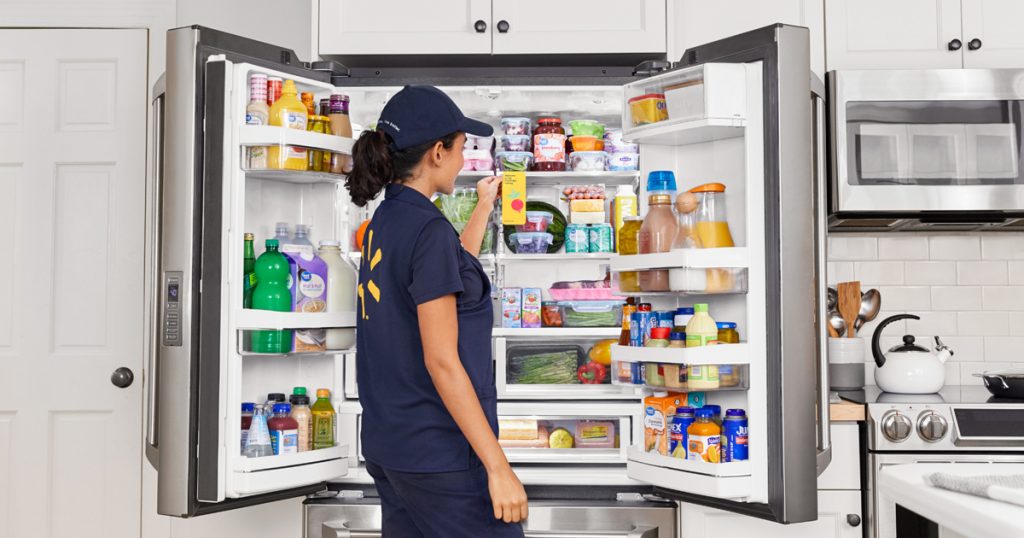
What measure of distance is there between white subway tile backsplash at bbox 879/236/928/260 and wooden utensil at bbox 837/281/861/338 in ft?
0.90

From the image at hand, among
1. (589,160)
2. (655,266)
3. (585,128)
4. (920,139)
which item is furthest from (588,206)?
(920,139)

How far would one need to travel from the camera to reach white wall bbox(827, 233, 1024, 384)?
9.79ft

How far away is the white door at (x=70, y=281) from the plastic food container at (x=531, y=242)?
1.35m

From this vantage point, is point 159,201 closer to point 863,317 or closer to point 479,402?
point 479,402

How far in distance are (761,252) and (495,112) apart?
110 cm

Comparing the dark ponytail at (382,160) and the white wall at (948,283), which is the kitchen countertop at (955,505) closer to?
the dark ponytail at (382,160)

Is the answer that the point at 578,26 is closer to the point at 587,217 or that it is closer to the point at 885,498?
the point at 587,217

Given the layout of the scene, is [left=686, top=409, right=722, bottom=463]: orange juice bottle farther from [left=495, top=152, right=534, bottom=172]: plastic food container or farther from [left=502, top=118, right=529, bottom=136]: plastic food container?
[left=502, top=118, right=529, bottom=136]: plastic food container

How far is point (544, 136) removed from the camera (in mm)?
2617

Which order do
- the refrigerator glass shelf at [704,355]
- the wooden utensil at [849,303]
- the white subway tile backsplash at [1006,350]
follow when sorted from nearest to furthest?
the refrigerator glass shelf at [704,355] < the wooden utensil at [849,303] < the white subway tile backsplash at [1006,350]

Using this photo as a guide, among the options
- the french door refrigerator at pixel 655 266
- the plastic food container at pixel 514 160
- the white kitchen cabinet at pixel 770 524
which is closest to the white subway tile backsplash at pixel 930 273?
the white kitchen cabinet at pixel 770 524

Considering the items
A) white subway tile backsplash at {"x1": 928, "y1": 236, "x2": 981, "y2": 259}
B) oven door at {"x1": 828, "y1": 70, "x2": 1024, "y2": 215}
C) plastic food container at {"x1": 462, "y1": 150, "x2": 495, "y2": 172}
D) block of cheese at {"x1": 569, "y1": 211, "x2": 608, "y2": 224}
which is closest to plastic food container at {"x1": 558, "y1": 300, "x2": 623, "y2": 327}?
block of cheese at {"x1": 569, "y1": 211, "x2": 608, "y2": 224}

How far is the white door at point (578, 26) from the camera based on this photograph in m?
2.51

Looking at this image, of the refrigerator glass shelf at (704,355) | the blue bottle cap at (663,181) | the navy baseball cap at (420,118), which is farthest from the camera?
the blue bottle cap at (663,181)
